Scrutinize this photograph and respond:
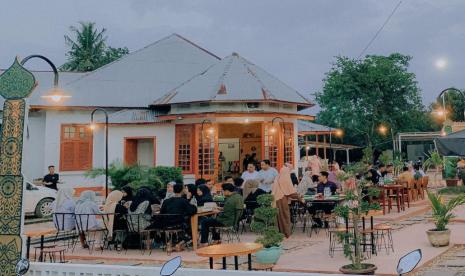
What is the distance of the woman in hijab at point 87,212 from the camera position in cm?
919

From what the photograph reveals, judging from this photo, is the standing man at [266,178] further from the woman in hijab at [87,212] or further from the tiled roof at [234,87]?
the tiled roof at [234,87]

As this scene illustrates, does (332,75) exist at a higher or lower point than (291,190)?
higher

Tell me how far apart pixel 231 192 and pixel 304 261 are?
2.61 meters

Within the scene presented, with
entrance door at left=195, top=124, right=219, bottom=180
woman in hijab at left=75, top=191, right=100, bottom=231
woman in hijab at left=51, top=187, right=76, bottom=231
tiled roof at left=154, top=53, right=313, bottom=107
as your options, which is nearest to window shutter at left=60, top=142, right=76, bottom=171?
tiled roof at left=154, top=53, right=313, bottom=107

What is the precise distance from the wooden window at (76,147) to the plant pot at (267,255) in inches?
527

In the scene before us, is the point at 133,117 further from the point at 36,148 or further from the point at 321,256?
the point at 321,256

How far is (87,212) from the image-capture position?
9227 millimetres

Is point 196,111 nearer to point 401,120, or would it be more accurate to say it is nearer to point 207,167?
point 207,167

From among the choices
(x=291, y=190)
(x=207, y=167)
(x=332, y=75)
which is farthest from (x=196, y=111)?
(x=332, y=75)

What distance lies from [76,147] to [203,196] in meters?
10.5

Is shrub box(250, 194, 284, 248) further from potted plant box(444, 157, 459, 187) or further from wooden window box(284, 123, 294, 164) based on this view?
potted plant box(444, 157, 459, 187)

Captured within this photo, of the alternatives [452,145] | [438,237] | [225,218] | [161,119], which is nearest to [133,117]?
[161,119]

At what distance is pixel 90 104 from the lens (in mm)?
19234

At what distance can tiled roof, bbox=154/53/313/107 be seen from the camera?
17.5m
